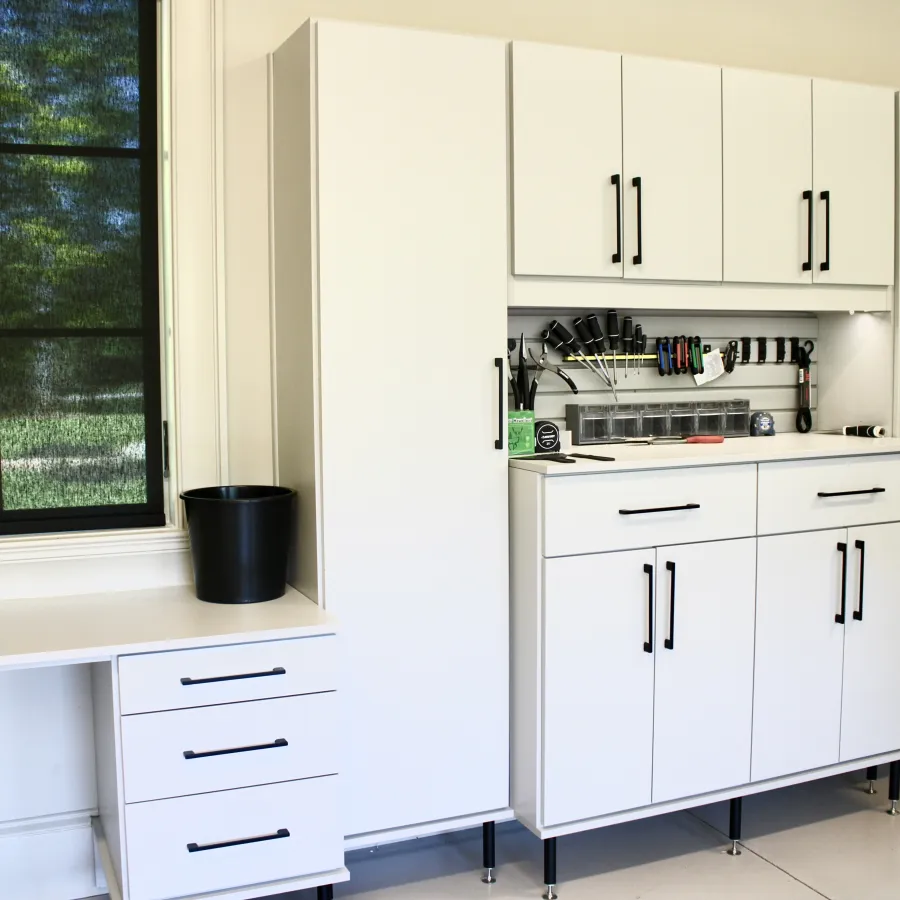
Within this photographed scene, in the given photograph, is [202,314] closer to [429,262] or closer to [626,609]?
[429,262]

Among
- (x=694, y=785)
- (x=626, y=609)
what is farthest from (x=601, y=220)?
(x=694, y=785)

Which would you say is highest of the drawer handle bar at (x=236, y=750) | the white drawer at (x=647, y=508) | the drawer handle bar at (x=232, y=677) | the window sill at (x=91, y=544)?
the white drawer at (x=647, y=508)

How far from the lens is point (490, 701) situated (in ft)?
9.25

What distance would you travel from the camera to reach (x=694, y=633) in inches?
114

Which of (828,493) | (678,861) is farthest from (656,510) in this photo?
(678,861)

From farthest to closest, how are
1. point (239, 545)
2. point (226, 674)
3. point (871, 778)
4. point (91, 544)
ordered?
point (871, 778) → point (91, 544) → point (239, 545) → point (226, 674)

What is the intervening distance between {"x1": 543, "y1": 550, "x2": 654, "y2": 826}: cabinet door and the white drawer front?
634 millimetres

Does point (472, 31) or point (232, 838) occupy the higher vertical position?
point (472, 31)

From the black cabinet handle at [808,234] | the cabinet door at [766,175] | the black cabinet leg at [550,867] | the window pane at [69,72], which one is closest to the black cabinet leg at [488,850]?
the black cabinet leg at [550,867]

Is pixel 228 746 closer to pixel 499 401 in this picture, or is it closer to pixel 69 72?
pixel 499 401

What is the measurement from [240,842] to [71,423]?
3.97 feet

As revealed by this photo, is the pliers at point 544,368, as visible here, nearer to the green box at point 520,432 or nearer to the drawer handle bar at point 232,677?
the green box at point 520,432

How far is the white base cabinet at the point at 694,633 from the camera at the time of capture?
2.75 metres

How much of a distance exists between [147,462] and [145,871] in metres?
1.10
